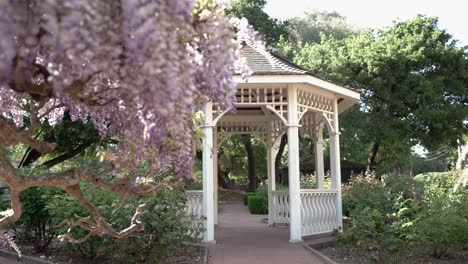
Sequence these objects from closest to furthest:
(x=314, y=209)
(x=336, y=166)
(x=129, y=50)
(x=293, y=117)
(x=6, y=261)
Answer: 1. (x=129, y=50)
2. (x=6, y=261)
3. (x=293, y=117)
4. (x=314, y=209)
5. (x=336, y=166)

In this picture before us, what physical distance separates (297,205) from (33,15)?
8.52 m

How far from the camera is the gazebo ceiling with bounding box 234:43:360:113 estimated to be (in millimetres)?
10008

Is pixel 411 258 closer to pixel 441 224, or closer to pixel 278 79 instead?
pixel 441 224

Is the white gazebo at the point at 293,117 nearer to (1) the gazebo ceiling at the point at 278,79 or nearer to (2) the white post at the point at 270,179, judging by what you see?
(1) the gazebo ceiling at the point at 278,79

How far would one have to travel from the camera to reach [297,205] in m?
10.2

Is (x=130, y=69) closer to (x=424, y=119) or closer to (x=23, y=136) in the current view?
A: (x=23, y=136)

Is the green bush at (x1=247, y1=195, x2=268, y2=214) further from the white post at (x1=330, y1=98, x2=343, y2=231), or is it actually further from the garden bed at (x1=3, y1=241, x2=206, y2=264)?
the garden bed at (x1=3, y1=241, x2=206, y2=264)

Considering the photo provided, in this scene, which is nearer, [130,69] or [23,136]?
[130,69]

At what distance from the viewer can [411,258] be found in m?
9.00

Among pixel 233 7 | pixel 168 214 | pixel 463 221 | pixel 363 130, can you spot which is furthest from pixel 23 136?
pixel 233 7

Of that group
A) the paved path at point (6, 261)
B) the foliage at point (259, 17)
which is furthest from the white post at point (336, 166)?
the foliage at point (259, 17)

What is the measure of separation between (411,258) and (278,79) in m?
3.99

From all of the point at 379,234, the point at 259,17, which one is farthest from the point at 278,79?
the point at 259,17

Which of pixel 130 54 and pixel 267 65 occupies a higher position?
pixel 267 65
